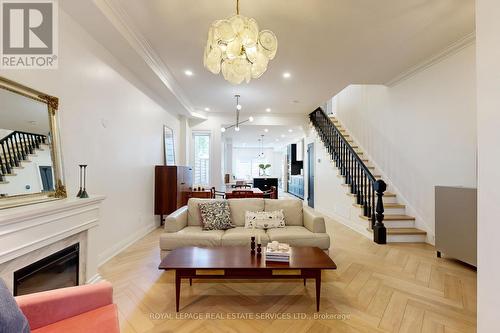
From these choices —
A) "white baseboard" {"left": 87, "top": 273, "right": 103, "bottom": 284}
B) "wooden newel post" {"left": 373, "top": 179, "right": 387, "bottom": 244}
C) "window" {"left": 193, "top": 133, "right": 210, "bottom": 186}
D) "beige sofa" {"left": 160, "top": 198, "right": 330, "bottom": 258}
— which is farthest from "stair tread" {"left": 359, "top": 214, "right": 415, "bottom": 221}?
"window" {"left": 193, "top": 133, "right": 210, "bottom": 186}

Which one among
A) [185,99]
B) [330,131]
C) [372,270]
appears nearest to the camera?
[372,270]

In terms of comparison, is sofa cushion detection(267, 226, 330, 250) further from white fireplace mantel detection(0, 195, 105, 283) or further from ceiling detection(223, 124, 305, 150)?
ceiling detection(223, 124, 305, 150)

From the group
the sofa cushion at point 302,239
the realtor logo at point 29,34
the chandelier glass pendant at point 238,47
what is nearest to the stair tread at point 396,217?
the sofa cushion at point 302,239

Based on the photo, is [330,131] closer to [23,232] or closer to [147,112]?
[147,112]

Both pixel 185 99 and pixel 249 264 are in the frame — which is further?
pixel 185 99

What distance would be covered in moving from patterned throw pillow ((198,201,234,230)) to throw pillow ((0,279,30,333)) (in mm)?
2237

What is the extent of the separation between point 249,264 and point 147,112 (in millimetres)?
3974

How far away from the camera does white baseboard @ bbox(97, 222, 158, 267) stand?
3.27 metres

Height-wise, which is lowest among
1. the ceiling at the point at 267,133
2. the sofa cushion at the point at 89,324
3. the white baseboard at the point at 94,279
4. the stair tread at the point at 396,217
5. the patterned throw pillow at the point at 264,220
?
the white baseboard at the point at 94,279

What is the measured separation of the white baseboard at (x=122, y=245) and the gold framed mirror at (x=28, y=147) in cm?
130

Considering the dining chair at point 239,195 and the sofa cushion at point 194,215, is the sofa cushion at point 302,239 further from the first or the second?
the dining chair at point 239,195

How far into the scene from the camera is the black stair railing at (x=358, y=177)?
4.27m

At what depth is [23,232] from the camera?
1753 mm

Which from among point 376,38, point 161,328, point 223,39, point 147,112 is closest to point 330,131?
point 376,38
